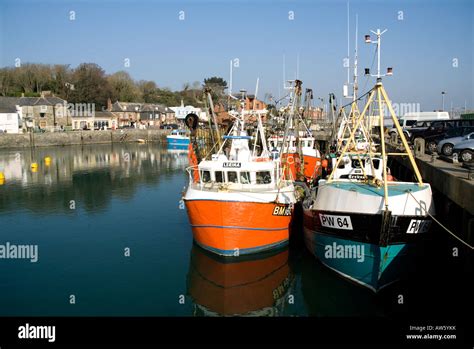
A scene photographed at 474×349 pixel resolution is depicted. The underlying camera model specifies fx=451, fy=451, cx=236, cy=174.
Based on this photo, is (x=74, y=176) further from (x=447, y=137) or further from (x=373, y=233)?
(x=373, y=233)

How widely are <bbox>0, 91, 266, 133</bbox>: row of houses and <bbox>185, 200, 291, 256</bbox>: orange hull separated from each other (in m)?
69.4

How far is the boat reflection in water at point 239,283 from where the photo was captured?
49.1 ft

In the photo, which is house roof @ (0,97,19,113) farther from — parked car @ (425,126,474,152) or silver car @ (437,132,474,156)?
silver car @ (437,132,474,156)

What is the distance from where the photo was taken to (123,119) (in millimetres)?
108938

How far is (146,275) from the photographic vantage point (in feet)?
57.3

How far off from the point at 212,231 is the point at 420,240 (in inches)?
304

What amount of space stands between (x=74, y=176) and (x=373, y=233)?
36487 mm

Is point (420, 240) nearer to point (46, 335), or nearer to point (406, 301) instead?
point (406, 301)

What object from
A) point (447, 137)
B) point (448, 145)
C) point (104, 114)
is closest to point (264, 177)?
point (448, 145)

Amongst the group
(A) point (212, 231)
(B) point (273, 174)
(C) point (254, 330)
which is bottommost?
(C) point (254, 330)

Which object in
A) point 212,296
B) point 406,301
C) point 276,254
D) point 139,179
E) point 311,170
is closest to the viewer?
point 406,301

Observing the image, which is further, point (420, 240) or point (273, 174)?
point (273, 174)

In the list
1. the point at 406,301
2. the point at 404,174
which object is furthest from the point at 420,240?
the point at 404,174

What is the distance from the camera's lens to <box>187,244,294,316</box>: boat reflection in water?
15.0 metres
